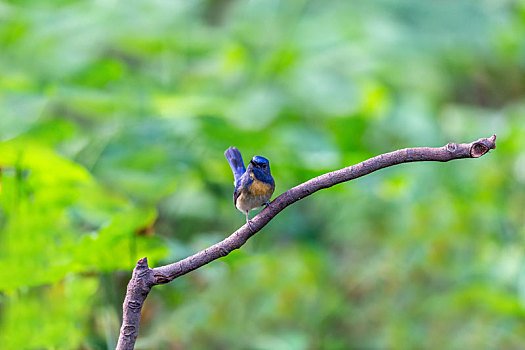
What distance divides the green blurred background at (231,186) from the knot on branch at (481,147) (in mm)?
530

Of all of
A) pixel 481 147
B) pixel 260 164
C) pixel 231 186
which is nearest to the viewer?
pixel 481 147

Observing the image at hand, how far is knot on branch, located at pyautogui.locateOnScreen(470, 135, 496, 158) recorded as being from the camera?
485 mm

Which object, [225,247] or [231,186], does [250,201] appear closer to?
[225,247]

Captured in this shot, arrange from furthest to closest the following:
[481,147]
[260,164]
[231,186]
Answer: [231,186], [260,164], [481,147]

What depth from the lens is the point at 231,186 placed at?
5.77 feet

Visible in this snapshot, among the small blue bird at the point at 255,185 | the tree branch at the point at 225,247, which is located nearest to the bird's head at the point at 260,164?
the small blue bird at the point at 255,185

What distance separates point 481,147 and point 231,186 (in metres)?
1.29

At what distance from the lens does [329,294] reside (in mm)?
1757

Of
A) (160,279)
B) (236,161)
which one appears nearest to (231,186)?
(236,161)

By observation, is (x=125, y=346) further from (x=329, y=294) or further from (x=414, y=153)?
(x=329, y=294)

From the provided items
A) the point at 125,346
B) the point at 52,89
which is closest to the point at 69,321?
the point at 125,346

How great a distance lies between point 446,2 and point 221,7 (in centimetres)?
118

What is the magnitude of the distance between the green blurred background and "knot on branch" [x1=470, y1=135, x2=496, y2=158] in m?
0.53

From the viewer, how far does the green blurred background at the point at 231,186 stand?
1028 mm
